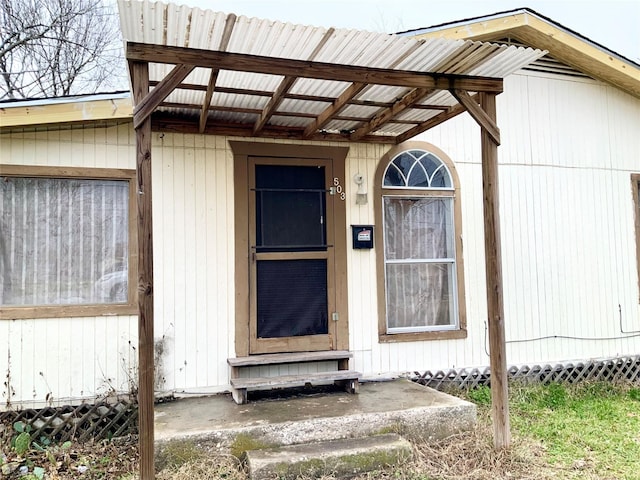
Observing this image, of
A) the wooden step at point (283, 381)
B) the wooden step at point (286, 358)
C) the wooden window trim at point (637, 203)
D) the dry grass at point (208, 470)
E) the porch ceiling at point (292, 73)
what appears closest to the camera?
the porch ceiling at point (292, 73)

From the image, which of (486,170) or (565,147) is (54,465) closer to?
(486,170)

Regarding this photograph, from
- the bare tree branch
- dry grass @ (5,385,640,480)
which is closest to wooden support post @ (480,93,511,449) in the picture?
dry grass @ (5,385,640,480)

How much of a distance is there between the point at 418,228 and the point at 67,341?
3.39 m

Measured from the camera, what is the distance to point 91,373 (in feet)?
13.2

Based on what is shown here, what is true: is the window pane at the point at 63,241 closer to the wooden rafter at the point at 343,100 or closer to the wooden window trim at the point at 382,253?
the wooden rafter at the point at 343,100

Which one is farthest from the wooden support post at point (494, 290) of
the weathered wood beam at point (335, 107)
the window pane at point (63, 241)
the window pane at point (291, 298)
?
the window pane at point (63, 241)

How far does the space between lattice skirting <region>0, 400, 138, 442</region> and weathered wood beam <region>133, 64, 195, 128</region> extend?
2.46m

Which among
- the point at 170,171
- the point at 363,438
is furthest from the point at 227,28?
the point at 363,438

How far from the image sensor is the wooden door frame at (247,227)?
4410 mm

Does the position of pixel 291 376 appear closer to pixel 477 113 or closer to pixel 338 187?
pixel 338 187

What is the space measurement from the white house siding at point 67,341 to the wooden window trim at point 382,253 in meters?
2.29

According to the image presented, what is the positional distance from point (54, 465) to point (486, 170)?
3778mm

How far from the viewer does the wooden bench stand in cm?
398

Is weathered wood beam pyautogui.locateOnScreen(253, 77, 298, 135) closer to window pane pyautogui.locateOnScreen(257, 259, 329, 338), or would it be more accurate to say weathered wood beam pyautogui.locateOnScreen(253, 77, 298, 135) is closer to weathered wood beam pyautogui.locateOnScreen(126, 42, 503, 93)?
weathered wood beam pyautogui.locateOnScreen(126, 42, 503, 93)
